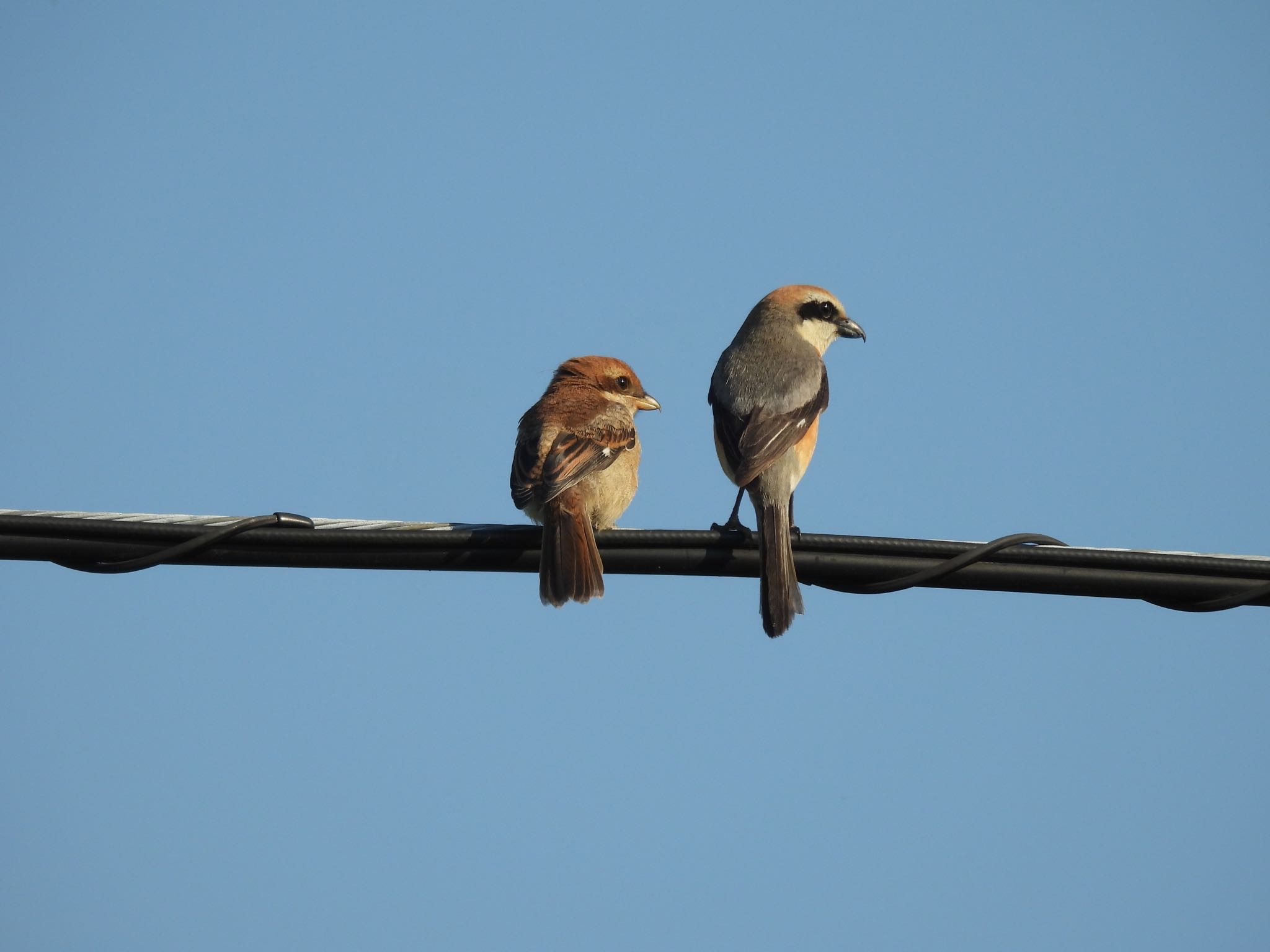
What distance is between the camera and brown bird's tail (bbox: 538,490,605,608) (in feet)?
20.3

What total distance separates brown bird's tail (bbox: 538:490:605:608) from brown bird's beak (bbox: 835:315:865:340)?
3444 mm

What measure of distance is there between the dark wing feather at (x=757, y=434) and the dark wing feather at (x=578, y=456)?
1.86 ft

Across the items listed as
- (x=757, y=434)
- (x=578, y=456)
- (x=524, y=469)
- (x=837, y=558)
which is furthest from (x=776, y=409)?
Answer: (x=837, y=558)

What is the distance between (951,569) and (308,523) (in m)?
2.38

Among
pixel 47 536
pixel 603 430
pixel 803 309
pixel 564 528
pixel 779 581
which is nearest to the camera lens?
pixel 47 536

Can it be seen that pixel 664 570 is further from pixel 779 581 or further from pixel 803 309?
pixel 803 309

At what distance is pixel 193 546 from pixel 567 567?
6.41ft

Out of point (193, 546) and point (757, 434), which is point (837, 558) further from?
point (193, 546)

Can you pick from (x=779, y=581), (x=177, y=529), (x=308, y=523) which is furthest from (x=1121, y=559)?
(x=177, y=529)

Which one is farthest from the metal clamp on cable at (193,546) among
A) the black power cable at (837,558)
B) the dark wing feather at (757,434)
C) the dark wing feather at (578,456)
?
the dark wing feather at (757,434)

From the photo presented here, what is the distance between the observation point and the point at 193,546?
15.7 ft

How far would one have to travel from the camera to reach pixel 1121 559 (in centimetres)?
505

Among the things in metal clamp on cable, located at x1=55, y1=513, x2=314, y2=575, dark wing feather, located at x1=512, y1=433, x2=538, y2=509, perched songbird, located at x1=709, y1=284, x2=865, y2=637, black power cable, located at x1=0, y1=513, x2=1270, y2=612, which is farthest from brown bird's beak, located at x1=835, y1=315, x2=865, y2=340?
metal clamp on cable, located at x1=55, y1=513, x2=314, y2=575

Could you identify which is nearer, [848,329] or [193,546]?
[193,546]
